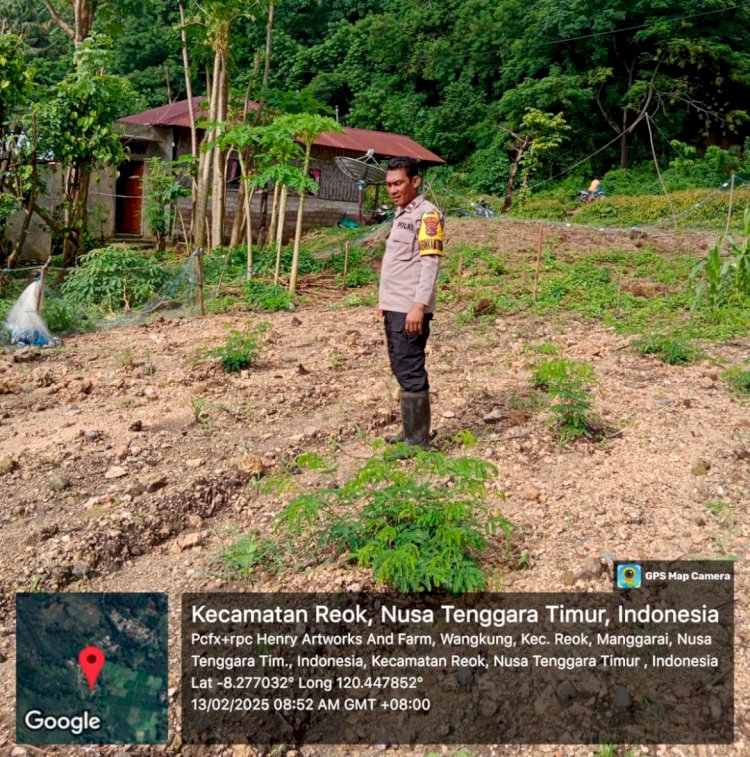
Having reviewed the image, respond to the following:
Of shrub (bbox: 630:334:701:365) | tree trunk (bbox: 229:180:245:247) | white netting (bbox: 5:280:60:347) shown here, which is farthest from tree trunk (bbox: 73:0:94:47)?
shrub (bbox: 630:334:701:365)

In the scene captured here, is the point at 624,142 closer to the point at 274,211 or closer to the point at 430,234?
the point at 274,211

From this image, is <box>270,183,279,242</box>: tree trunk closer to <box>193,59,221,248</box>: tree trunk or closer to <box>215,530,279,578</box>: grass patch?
<box>193,59,221,248</box>: tree trunk

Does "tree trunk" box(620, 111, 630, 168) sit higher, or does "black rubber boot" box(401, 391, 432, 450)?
"tree trunk" box(620, 111, 630, 168)

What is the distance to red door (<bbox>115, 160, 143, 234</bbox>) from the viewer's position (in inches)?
648

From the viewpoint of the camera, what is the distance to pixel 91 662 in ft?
8.80

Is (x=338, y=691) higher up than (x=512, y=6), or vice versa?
(x=512, y=6)

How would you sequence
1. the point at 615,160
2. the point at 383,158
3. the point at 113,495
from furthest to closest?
the point at 615,160
the point at 383,158
the point at 113,495

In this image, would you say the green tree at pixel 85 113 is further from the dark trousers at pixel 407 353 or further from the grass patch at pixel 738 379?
the grass patch at pixel 738 379

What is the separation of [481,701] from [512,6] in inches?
1058

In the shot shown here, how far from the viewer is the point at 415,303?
3664 mm

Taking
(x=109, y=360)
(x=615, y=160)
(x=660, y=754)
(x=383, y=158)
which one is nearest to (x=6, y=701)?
(x=660, y=754)

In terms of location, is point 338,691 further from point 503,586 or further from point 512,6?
point 512,6

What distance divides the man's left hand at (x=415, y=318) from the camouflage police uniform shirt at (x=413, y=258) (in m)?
0.03

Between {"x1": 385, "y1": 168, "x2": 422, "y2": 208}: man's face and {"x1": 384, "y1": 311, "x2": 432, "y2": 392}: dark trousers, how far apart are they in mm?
561
